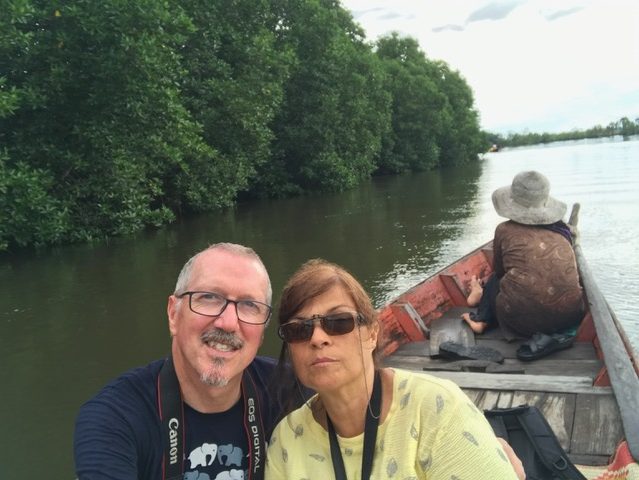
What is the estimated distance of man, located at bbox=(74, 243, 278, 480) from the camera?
1.80 metres

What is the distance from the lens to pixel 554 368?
14.5ft

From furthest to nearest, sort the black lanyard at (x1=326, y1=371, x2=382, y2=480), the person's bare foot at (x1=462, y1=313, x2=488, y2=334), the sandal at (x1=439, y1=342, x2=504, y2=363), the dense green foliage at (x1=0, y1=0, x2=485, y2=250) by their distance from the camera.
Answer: the dense green foliage at (x1=0, y1=0, x2=485, y2=250) → the person's bare foot at (x1=462, y1=313, x2=488, y2=334) → the sandal at (x1=439, y1=342, x2=504, y2=363) → the black lanyard at (x1=326, y1=371, x2=382, y2=480)

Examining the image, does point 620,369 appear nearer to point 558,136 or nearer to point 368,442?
point 368,442

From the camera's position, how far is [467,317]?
5.55m

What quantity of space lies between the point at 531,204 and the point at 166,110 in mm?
11294

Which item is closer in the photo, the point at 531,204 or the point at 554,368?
the point at 554,368

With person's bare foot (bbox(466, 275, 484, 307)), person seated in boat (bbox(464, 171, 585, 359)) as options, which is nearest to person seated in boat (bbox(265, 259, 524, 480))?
person seated in boat (bbox(464, 171, 585, 359))

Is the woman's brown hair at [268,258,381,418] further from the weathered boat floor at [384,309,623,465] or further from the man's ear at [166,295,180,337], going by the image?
the weathered boat floor at [384,309,623,465]

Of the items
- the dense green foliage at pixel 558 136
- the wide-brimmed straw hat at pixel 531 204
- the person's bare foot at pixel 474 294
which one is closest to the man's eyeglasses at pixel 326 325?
the wide-brimmed straw hat at pixel 531 204

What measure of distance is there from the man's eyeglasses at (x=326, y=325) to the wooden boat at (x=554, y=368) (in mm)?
323

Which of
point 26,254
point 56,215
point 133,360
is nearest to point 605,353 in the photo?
point 133,360

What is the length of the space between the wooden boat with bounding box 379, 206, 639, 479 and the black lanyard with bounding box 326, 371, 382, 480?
33 centimetres

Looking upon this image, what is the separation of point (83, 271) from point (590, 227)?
449 inches

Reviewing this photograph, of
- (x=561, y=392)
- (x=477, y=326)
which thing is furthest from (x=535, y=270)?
(x=561, y=392)
